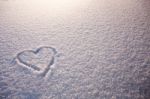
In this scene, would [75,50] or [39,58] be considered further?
[75,50]

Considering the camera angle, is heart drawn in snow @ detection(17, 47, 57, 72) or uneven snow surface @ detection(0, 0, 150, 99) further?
heart drawn in snow @ detection(17, 47, 57, 72)

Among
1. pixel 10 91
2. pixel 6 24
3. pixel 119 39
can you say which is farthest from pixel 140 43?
pixel 6 24

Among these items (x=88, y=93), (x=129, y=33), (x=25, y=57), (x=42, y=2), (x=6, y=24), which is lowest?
(x=88, y=93)

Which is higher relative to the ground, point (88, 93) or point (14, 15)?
point (14, 15)

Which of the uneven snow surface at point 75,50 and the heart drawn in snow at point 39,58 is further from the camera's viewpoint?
the heart drawn in snow at point 39,58

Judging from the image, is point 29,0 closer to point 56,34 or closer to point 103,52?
point 56,34
